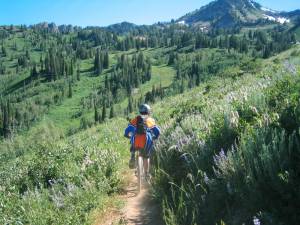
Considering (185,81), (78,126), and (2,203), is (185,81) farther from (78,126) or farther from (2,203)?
(2,203)

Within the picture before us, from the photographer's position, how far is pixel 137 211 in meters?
7.70

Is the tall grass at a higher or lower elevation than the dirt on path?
higher

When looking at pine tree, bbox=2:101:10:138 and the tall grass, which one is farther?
pine tree, bbox=2:101:10:138

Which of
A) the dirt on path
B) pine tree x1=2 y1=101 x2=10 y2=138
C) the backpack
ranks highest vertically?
the backpack

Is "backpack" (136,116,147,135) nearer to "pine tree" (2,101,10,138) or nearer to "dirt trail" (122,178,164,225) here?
"dirt trail" (122,178,164,225)

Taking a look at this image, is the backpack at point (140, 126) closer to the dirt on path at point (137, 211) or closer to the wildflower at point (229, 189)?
the dirt on path at point (137, 211)

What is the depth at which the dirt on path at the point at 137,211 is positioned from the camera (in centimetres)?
711

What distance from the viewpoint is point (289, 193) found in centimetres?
466

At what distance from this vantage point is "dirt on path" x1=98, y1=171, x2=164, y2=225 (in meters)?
7.11

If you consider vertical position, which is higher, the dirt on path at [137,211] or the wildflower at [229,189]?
the wildflower at [229,189]

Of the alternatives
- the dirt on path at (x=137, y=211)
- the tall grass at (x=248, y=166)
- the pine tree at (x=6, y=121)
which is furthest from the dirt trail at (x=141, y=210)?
the pine tree at (x=6, y=121)

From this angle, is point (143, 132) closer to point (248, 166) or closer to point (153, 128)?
point (153, 128)

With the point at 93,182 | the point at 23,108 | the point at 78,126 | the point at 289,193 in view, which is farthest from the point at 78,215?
the point at 23,108

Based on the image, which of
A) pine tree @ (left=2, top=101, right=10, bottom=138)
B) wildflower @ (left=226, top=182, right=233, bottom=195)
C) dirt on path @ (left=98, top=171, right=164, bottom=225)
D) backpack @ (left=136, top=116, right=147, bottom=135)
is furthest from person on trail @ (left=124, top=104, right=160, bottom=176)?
pine tree @ (left=2, top=101, right=10, bottom=138)
